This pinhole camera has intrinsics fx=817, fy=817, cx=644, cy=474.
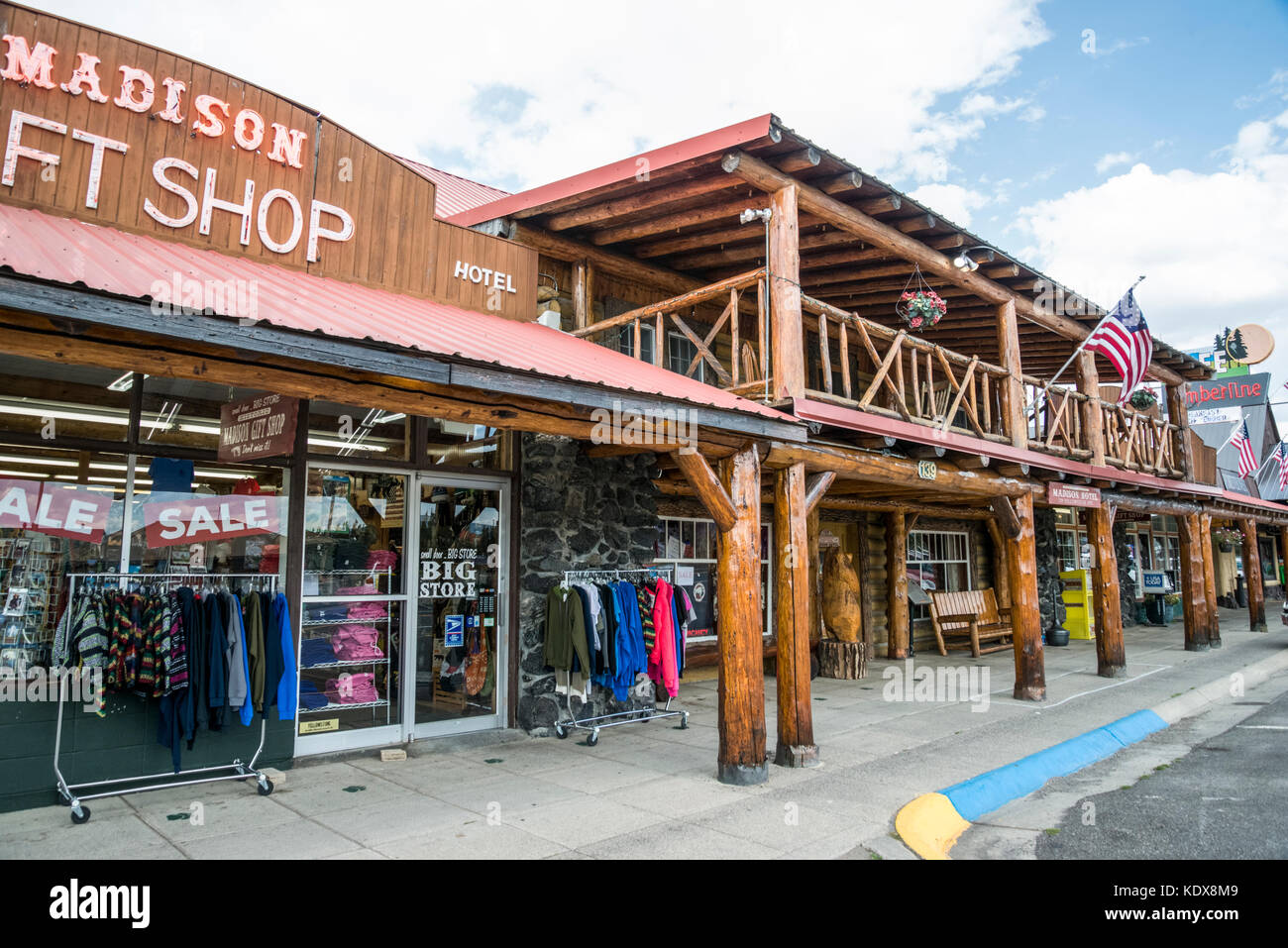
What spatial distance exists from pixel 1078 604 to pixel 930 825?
47.4ft

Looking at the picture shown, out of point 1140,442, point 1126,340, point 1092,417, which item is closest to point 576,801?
point 1126,340

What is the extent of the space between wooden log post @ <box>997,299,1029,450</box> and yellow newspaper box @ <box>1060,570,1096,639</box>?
8355mm

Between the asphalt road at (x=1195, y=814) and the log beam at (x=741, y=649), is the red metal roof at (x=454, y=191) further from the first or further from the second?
the asphalt road at (x=1195, y=814)

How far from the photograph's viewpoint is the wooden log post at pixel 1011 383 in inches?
412

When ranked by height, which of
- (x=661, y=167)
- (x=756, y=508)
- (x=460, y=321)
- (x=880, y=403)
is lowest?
(x=756, y=508)

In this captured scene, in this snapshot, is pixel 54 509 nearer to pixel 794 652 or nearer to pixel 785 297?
pixel 794 652

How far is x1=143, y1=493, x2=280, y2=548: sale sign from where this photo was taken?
19.6 feet

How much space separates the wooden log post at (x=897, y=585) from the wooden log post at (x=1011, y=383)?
3488mm

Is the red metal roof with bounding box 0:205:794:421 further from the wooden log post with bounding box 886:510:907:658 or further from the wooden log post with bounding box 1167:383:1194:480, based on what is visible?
the wooden log post with bounding box 1167:383:1194:480

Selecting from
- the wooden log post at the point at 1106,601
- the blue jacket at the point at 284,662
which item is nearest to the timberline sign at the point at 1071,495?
the wooden log post at the point at 1106,601
